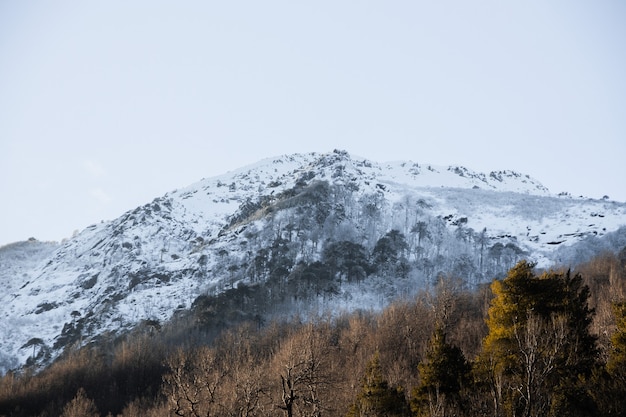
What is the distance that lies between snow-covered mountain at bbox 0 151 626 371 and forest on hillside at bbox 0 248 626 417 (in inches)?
1152

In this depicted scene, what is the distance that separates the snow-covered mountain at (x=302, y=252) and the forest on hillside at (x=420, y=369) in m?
29.3

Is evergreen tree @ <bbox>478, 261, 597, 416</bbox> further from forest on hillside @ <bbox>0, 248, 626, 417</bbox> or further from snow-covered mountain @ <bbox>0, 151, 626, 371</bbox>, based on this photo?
snow-covered mountain @ <bbox>0, 151, 626, 371</bbox>

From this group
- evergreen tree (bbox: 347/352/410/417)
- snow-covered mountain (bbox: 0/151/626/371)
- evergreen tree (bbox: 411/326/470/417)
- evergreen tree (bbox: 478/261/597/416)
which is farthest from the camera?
snow-covered mountain (bbox: 0/151/626/371)

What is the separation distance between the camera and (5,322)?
467ft

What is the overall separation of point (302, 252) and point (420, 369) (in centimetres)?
11958

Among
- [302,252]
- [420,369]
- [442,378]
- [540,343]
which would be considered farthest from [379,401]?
[302,252]

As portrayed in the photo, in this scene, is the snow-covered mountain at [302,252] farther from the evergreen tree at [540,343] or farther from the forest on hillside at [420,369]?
the evergreen tree at [540,343]

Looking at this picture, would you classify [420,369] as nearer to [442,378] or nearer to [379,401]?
[442,378]

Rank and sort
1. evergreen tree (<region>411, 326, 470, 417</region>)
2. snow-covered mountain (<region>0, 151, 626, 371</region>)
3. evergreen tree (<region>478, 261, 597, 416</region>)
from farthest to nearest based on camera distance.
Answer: snow-covered mountain (<region>0, 151, 626, 371</region>) < evergreen tree (<region>411, 326, 470, 417</region>) < evergreen tree (<region>478, 261, 597, 416</region>)

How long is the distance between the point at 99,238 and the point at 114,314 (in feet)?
201

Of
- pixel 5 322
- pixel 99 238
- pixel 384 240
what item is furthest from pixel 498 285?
pixel 99 238

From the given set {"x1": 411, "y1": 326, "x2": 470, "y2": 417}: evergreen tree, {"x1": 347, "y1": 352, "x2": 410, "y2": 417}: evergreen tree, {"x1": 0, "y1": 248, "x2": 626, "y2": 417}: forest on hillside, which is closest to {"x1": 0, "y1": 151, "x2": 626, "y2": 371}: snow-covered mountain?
{"x1": 0, "y1": 248, "x2": 626, "y2": 417}: forest on hillside

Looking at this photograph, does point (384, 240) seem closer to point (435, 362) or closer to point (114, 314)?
point (114, 314)

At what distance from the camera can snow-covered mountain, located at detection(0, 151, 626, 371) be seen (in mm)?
128750
